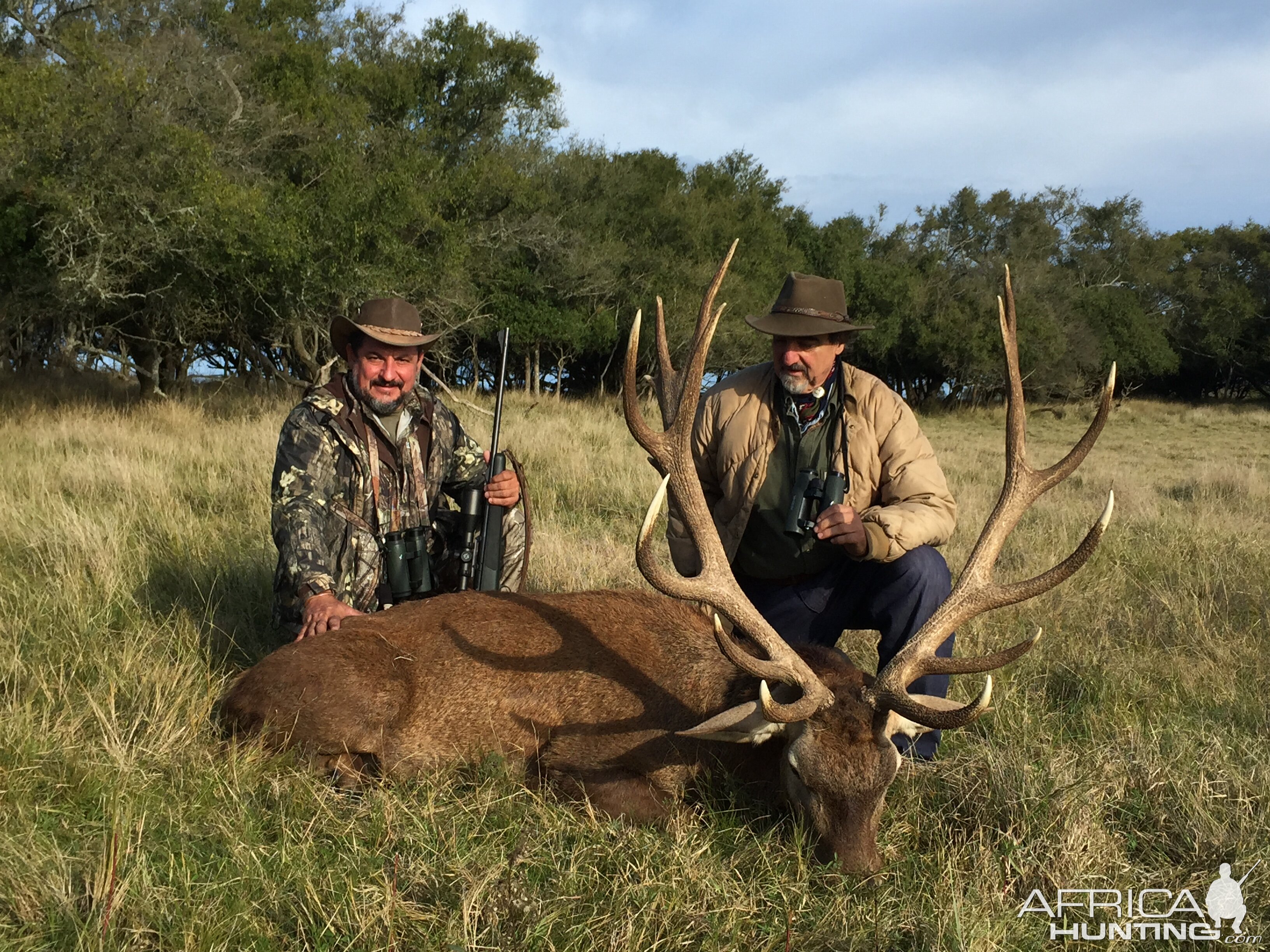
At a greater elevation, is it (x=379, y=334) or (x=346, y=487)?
(x=379, y=334)

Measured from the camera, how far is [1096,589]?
6207 mm

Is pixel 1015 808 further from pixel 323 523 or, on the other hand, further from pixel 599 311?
pixel 599 311

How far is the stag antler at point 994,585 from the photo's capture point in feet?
10.8

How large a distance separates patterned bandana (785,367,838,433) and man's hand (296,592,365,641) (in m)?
2.26

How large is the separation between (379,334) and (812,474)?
2.27m

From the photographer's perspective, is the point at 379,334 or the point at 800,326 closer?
the point at 800,326

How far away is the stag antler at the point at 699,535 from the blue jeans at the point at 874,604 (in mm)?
850

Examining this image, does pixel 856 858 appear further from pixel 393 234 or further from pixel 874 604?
pixel 393 234

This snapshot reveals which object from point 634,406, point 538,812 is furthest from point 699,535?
point 538,812

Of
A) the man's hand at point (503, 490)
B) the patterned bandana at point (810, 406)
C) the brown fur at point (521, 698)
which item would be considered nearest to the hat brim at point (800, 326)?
the patterned bandana at point (810, 406)

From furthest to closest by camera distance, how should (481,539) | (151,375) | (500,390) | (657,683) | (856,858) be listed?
(151,375)
(500,390)
(481,539)
(657,683)
(856,858)

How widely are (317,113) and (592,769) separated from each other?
1515 centimetres

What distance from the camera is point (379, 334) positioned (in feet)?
16.0

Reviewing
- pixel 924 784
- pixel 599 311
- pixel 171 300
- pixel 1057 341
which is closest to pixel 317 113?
pixel 171 300
